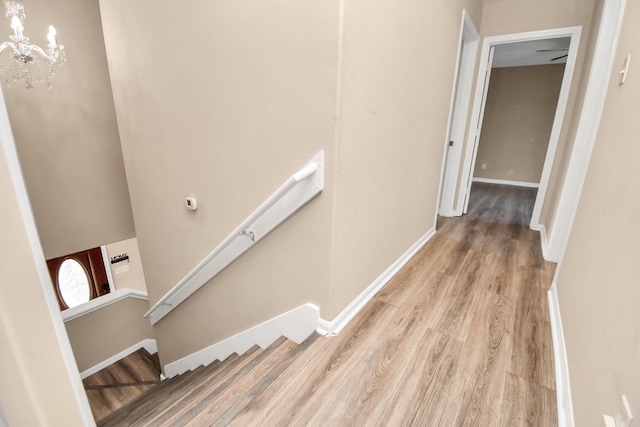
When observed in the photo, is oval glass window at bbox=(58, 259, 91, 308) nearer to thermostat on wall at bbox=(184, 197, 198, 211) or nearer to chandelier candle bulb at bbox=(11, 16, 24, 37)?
chandelier candle bulb at bbox=(11, 16, 24, 37)

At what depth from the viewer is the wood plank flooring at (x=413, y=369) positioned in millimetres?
1136

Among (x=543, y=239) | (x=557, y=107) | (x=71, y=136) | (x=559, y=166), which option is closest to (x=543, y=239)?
(x=543, y=239)

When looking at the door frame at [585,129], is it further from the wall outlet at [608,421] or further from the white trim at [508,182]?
the white trim at [508,182]

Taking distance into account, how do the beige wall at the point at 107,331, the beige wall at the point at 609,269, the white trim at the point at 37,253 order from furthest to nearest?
the beige wall at the point at 107,331, the beige wall at the point at 609,269, the white trim at the point at 37,253

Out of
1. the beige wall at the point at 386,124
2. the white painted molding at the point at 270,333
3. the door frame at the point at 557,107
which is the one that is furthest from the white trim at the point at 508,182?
the white painted molding at the point at 270,333

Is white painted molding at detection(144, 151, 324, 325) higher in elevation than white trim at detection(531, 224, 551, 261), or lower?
higher

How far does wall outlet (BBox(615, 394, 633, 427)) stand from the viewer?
2.29 ft

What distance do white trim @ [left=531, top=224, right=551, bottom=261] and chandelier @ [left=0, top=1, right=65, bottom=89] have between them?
4.21m

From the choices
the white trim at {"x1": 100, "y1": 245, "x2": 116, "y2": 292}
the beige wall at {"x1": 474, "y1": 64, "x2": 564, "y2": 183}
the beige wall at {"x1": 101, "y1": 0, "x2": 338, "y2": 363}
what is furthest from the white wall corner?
the white trim at {"x1": 100, "y1": 245, "x2": 116, "y2": 292}

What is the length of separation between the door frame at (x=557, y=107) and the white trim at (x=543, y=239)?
0.02 metres

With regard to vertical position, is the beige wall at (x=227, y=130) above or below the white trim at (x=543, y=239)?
above

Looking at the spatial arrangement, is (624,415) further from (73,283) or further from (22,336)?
(73,283)

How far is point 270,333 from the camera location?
1759 mm

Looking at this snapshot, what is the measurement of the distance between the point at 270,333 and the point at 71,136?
2986 mm
